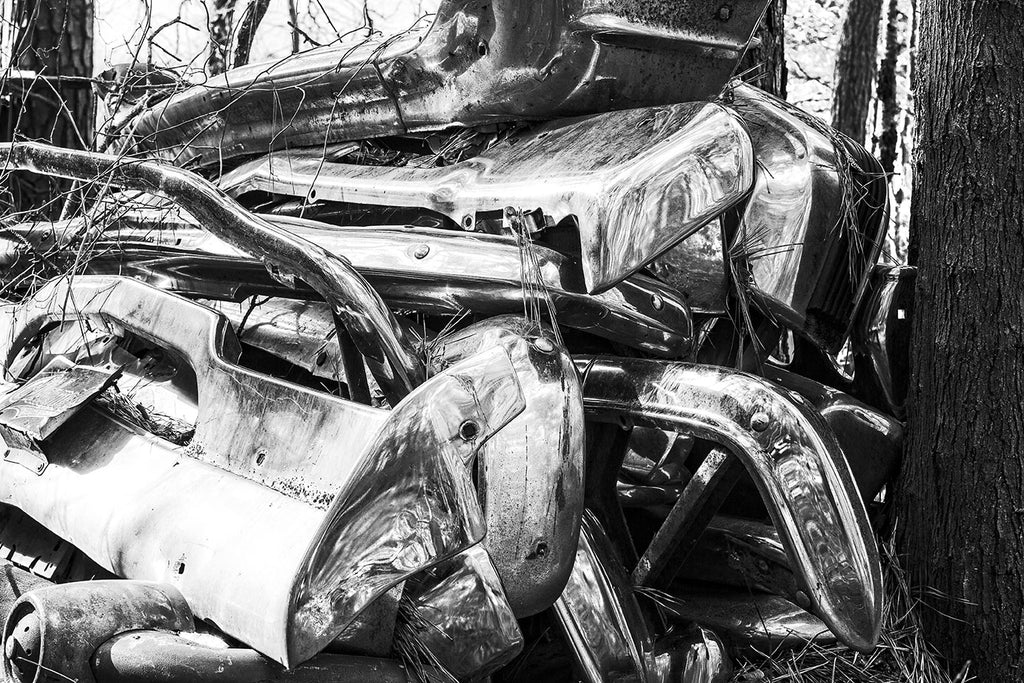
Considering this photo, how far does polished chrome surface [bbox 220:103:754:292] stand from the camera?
2121 millimetres

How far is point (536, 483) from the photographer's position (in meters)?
1.99

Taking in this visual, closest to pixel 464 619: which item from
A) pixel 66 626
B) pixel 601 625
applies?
pixel 601 625

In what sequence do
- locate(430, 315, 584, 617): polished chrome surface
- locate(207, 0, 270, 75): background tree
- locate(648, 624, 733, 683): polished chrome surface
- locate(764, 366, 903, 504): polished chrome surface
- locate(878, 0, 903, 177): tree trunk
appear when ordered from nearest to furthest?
1. locate(430, 315, 584, 617): polished chrome surface
2. locate(648, 624, 733, 683): polished chrome surface
3. locate(764, 366, 903, 504): polished chrome surface
4. locate(207, 0, 270, 75): background tree
5. locate(878, 0, 903, 177): tree trunk

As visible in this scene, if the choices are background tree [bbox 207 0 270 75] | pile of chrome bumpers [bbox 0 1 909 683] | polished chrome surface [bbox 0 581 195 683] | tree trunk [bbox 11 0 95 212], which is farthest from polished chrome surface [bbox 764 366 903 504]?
tree trunk [bbox 11 0 95 212]

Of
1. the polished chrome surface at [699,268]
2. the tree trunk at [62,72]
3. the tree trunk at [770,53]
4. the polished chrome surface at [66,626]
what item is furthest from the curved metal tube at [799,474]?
the tree trunk at [62,72]

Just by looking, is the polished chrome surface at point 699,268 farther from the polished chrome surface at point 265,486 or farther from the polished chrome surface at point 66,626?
the polished chrome surface at point 66,626

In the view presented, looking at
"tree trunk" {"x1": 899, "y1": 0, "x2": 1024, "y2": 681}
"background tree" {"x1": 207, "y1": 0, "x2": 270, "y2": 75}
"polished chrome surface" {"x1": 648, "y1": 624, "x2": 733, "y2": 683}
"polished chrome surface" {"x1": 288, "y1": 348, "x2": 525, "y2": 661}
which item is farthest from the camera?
"background tree" {"x1": 207, "y1": 0, "x2": 270, "y2": 75}

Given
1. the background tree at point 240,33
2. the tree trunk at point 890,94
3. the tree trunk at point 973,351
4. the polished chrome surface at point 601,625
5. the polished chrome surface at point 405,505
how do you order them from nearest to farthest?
the polished chrome surface at point 405,505 → the polished chrome surface at point 601,625 → the tree trunk at point 973,351 → the background tree at point 240,33 → the tree trunk at point 890,94

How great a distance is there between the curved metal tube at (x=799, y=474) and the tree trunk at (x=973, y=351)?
0.58m

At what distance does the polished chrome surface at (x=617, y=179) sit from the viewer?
212 cm

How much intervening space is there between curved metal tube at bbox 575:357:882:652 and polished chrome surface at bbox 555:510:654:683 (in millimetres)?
339

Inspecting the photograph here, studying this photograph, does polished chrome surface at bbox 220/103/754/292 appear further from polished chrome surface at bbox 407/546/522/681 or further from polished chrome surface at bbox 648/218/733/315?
polished chrome surface at bbox 407/546/522/681

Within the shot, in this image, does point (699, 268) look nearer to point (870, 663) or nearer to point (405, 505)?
point (870, 663)

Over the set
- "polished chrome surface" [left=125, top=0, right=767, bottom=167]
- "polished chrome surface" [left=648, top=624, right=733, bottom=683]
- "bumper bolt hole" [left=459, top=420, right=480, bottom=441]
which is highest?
"polished chrome surface" [left=125, top=0, right=767, bottom=167]
